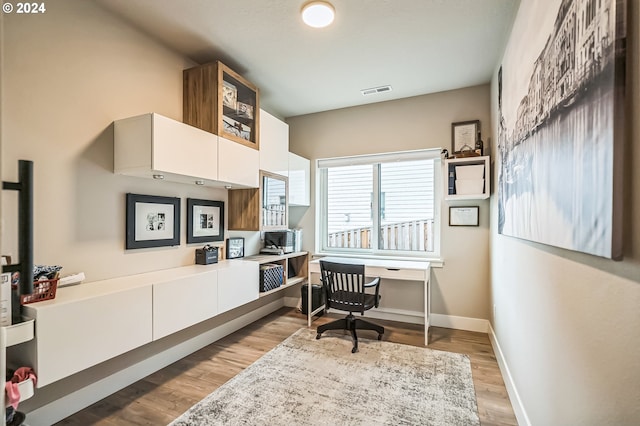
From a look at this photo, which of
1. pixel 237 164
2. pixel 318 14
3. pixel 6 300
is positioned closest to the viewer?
pixel 6 300

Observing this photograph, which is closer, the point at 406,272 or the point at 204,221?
the point at 204,221

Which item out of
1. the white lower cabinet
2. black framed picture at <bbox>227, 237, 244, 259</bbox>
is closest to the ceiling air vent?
black framed picture at <bbox>227, 237, 244, 259</bbox>

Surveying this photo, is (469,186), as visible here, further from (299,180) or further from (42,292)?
(42,292)

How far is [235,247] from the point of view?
133 inches

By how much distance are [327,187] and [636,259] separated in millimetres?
3616

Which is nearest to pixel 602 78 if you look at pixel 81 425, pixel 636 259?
pixel 636 259

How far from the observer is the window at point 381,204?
372 cm

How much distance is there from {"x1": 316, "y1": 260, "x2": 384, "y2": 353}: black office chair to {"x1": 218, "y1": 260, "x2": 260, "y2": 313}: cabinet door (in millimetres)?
706

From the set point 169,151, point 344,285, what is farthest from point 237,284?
point 169,151

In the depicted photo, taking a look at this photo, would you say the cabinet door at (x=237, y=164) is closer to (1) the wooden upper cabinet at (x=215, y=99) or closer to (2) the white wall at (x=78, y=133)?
(1) the wooden upper cabinet at (x=215, y=99)

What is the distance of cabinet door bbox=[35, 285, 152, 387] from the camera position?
61.8 inches

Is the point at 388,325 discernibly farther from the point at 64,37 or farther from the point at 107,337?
the point at 64,37

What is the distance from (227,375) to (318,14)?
2.81m

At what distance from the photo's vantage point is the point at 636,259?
82 centimetres
